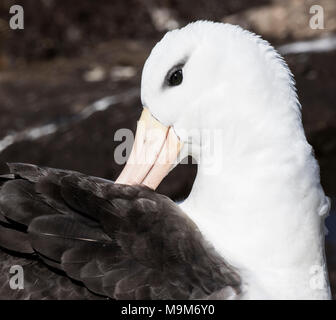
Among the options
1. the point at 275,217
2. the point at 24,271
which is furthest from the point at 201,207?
the point at 24,271

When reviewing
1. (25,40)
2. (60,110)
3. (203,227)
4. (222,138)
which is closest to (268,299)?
(203,227)

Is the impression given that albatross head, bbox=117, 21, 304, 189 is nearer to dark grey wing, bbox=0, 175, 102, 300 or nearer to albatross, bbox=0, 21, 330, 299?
albatross, bbox=0, 21, 330, 299

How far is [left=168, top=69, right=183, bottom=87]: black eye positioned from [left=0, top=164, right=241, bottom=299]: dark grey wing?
1.55 feet

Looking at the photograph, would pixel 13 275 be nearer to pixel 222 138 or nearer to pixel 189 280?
pixel 189 280

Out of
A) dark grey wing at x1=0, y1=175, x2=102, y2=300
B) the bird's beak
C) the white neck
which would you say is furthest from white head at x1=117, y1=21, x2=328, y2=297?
dark grey wing at x1=0, y1=175, x2=102, y2=300

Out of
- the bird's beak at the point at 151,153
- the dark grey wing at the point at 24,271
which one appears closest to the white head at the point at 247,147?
the bird's beak at the point at 151,153

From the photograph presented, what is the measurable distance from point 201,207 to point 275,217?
1.04ft

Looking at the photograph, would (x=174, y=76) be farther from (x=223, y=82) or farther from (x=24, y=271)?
(x=24, y=271)

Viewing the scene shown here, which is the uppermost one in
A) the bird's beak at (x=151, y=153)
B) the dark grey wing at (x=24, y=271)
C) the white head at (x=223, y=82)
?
the white head at (x=223, y=82)

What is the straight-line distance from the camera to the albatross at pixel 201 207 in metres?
2.90

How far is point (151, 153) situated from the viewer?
11.5 ft

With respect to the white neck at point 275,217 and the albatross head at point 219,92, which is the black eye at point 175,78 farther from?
the white neck at point 275,217

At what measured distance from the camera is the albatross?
2904 millimetres
